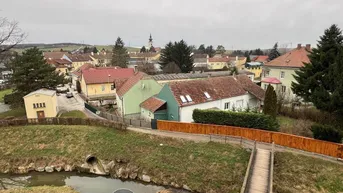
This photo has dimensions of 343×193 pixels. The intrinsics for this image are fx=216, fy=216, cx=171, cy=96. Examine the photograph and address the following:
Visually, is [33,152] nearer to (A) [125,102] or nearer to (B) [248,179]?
(A) [125,102]

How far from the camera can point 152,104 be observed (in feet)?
87.6

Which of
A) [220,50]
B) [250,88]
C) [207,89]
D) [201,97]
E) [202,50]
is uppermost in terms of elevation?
[220,50]

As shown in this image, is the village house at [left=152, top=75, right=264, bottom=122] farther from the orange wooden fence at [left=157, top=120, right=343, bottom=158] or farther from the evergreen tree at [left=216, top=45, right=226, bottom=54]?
the evergreen tree at [left=216, top=45, right=226, bottom=54]

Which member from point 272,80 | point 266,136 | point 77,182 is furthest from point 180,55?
point 77,182

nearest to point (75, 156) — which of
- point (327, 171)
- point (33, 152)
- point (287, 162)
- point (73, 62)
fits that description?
point (33, 152)

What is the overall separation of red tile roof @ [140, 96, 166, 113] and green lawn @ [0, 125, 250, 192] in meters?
4.31

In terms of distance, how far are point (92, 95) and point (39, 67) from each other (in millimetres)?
11392

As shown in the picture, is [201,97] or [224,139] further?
[201,97]

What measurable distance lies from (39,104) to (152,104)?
1582 cm

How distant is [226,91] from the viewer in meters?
27.8

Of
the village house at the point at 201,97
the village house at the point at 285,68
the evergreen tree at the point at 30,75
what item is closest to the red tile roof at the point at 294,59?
the village house at the point at 285,68

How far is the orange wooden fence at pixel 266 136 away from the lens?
15.9 m

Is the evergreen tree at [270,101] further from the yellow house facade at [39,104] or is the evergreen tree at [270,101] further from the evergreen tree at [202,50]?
the evergreen tree at [202,50]

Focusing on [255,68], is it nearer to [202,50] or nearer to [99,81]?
[99,81]
